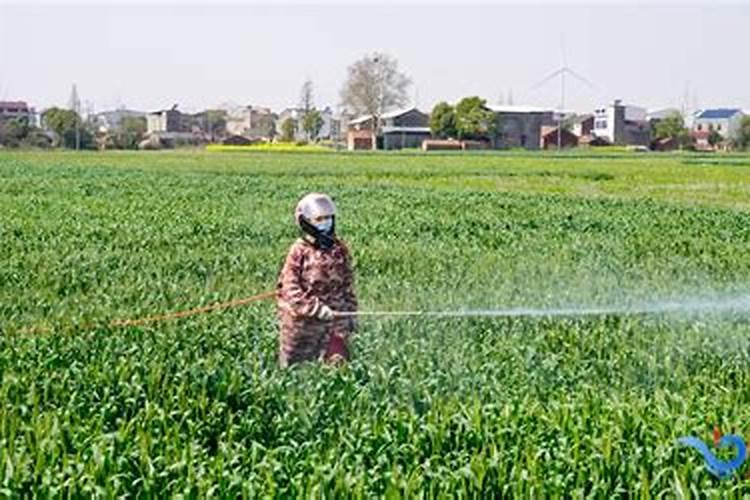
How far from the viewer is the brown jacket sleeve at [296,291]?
7.61 m

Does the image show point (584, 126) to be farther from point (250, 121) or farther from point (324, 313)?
point (324, 313)

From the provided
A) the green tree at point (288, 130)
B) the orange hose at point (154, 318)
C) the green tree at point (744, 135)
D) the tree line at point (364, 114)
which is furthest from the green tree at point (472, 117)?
the orange hose at point (154, 318)

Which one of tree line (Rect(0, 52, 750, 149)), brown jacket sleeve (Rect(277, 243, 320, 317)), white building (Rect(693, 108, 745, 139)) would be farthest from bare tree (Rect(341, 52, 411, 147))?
brown jacket sleeve (Rect(277, 243, 320, 317))

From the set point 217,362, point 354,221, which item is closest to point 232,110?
point 354,221

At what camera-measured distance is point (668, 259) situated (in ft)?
53.4

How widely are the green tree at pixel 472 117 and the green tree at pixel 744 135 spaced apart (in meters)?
26.8

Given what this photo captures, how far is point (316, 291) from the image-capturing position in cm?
767

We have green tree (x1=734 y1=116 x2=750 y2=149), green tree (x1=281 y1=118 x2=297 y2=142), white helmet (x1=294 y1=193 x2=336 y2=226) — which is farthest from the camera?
green tree (x1=281 y1=118 x2=297 y2=142)

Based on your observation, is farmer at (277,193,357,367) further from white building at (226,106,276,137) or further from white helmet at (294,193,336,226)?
white building at (226,106,276,137)

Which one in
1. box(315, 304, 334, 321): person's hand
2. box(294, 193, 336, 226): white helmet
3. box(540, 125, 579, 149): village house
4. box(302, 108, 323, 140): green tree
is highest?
box(302, 108, 323, 140): green tree

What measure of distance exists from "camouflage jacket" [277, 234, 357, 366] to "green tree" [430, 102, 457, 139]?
332 ft

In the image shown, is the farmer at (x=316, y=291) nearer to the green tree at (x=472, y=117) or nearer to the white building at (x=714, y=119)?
the green tree at (x=472, y=117)

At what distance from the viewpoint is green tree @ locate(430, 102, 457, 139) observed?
108375 mm

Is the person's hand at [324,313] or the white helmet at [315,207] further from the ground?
the white helmet at [315,207]
